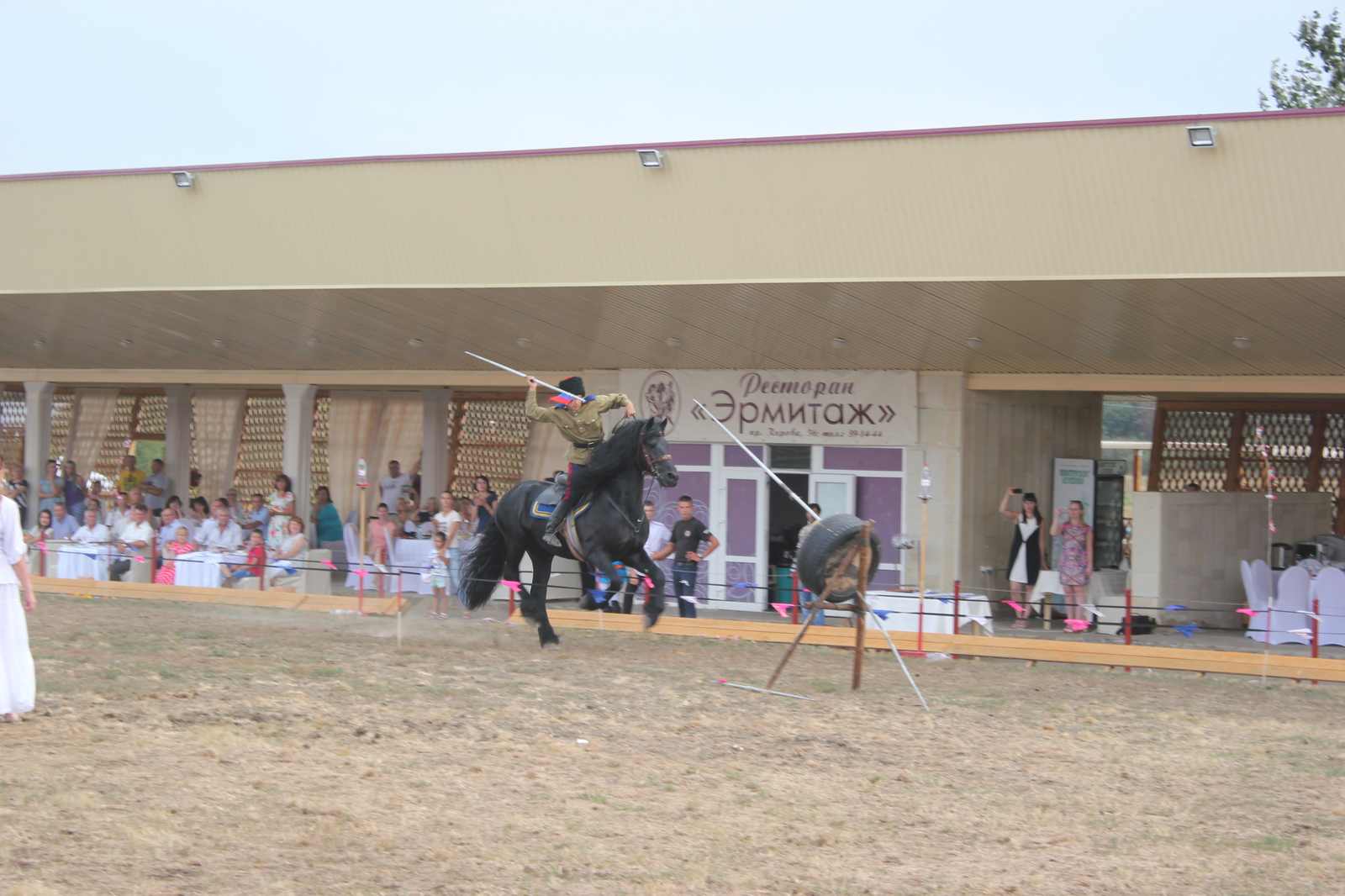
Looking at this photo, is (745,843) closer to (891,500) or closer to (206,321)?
(891,500)

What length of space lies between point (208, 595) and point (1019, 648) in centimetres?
906

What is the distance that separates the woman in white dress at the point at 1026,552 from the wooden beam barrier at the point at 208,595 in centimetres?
697

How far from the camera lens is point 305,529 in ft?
62.0

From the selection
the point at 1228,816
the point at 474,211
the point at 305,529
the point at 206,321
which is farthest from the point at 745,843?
the point at 305,529

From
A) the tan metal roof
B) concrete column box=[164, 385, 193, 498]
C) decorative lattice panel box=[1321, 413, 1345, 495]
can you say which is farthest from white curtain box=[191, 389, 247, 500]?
decorative lattice panel box=[1321, 413, 1345, 495]

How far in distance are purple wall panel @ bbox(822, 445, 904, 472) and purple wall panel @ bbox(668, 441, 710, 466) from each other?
4.99 ft

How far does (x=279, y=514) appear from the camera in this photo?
1616cm

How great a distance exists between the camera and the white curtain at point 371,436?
2003cm

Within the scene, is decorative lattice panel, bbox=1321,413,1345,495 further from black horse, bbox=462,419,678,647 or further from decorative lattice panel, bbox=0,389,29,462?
decorative lattice panel, bbox=0,389,29,462

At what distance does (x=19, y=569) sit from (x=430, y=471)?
12.4 m

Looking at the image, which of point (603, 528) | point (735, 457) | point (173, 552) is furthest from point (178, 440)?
point (603, 528)

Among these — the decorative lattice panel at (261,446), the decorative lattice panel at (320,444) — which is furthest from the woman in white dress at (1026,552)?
the decorative lattice panel at (261,446)

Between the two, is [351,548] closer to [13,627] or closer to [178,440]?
[178,440]

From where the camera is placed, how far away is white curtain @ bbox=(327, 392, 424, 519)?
65.7 feet
